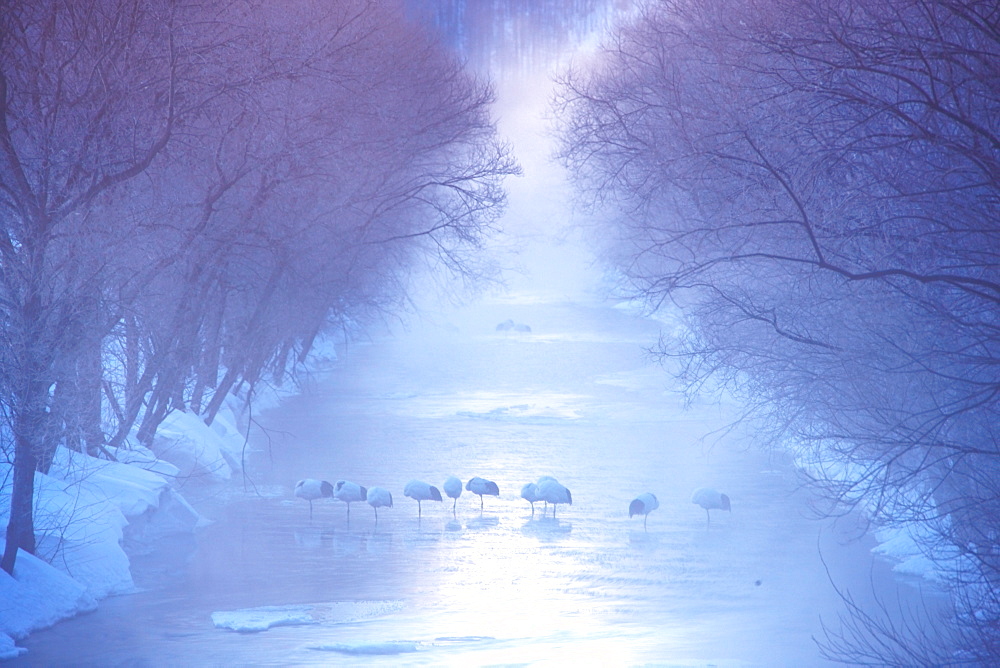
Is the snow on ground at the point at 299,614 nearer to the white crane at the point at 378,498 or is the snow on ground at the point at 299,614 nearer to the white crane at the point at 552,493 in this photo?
the white crane at the point at 378,498

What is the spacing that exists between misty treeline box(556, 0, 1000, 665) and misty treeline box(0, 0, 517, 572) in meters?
4.11

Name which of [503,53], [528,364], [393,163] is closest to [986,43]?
[393,163]

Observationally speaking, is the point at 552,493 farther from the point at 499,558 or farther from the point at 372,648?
the point at 372,648

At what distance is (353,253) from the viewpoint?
50.2 feet

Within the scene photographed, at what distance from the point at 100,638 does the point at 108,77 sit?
4923 mm

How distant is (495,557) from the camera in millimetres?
11984

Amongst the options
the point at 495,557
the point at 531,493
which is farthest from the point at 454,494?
the point at 495,557

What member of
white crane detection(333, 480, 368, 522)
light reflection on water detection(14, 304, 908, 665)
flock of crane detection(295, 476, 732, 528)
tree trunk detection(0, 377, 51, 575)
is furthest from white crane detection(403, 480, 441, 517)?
tree trunk detection(0, 377, 51, 575)

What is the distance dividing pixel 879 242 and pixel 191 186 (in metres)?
7.73

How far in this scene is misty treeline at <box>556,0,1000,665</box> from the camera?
20.5 feet

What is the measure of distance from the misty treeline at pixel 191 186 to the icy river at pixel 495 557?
1.70 m

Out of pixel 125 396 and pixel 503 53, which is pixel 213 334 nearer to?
pixel 125 396

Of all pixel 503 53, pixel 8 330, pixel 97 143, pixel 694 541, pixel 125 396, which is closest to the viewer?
pixel 8 330

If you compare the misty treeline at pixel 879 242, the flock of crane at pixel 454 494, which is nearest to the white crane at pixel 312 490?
the flock of crane at pixel 454 494
